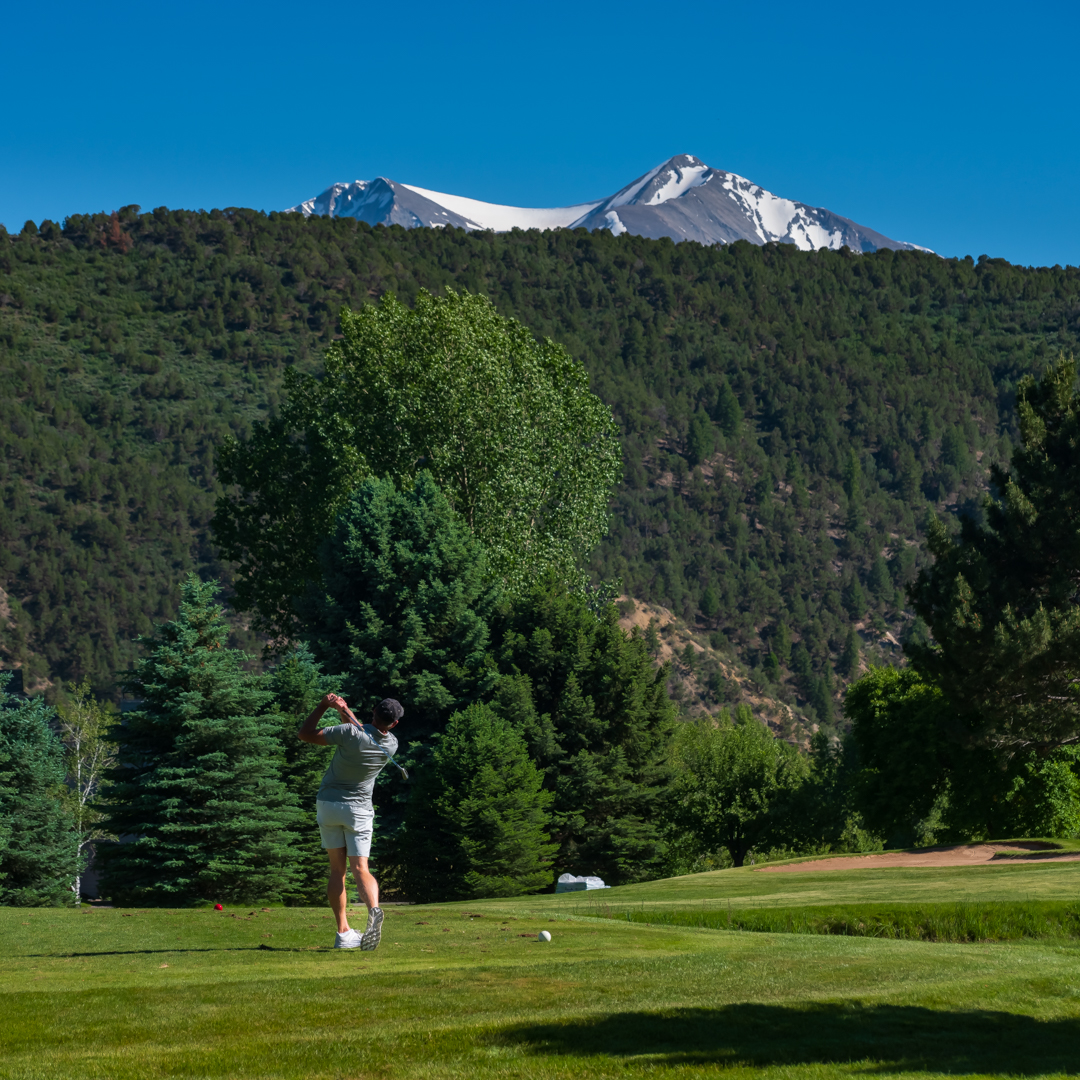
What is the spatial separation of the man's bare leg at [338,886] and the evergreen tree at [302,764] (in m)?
19.4

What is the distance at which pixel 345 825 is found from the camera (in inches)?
400

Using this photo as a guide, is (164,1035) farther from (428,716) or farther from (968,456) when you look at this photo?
(968,456)

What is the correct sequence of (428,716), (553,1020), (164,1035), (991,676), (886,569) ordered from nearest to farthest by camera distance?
1. (164,1035)
2. (553,1020)
3. (991,676)
4. (428,716)
5. (886,569)

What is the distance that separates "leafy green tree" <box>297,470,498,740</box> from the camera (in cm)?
3938

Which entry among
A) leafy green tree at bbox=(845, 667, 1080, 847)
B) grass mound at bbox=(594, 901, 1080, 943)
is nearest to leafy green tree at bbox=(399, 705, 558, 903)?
leafy green tree at bbox=(845, 667, 1080, 847)

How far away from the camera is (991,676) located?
116 feet

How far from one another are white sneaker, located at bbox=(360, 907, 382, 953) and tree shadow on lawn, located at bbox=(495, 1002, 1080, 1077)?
337 cm

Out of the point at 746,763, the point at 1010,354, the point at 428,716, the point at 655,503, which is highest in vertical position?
the point at 1010,354

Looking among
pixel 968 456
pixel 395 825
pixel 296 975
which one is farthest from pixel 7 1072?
pixel 968 456

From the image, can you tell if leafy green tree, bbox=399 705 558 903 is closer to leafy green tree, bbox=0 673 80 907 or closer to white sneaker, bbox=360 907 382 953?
leafy green tree, bbox=0 673 80 907

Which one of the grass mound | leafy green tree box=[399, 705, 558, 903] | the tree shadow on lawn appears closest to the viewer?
the tree shadow on lawn

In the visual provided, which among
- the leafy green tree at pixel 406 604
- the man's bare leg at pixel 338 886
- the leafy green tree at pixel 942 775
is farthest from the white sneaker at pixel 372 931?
the leafy green tree at pixel 942 775

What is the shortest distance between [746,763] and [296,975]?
4552 centimetres

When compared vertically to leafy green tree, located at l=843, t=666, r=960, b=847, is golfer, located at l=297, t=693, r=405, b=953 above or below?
above
